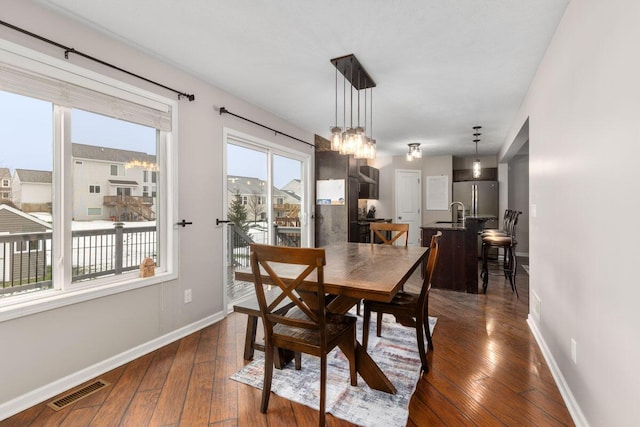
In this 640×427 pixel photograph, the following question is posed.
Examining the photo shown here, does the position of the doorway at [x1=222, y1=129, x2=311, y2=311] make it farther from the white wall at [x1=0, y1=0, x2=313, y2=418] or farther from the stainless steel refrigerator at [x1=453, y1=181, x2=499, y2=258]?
the stainless steel refrigerator at [x1=453, y1=181, x2=499, y2=258]

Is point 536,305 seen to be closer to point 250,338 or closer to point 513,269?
point 513,269

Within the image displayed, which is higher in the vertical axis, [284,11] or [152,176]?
[284,11]

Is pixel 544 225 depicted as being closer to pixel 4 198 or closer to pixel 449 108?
pixel 449 108

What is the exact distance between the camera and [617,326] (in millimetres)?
1342

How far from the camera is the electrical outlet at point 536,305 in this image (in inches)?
112

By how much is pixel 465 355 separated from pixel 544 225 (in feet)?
4.10

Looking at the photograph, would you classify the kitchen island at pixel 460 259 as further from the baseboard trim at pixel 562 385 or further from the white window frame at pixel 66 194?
the white window frame at pixel 66 194

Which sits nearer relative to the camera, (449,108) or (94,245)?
(94,245)

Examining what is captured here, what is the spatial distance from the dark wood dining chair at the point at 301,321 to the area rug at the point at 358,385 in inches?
6.6

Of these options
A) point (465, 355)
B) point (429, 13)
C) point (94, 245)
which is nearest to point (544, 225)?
point (465, 355)

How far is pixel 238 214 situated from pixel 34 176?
6.70ft

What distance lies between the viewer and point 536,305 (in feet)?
9.65

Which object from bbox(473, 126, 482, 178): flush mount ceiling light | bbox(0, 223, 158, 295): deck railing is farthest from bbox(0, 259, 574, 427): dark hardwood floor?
bbox(473, 126, 482, 178): flush mount ceiling light

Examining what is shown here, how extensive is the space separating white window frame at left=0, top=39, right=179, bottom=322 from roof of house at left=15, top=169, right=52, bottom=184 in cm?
4
